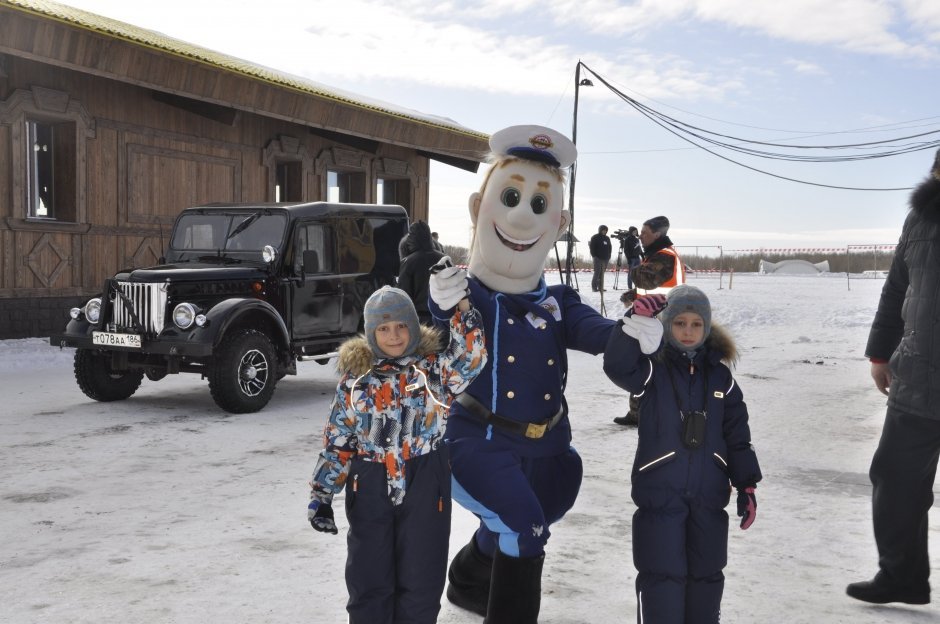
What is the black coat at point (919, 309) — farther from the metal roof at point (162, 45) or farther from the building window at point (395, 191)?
the building window at point (395, 191)

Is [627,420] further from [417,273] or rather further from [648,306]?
[648,306]

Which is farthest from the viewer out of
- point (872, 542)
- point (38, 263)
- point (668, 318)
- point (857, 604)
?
point (38, 263)

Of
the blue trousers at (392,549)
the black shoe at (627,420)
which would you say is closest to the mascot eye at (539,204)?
the blue trousers at (392,549)

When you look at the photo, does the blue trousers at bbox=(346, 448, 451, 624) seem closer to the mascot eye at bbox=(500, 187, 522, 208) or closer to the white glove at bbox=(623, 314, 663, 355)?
the white glove at bbox=(623, 314, 663, 355)

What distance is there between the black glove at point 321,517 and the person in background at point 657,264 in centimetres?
239

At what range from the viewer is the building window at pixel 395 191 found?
2025 cm

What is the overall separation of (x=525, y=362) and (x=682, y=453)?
638 mm

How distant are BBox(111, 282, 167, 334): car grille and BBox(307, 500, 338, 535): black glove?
211 inches

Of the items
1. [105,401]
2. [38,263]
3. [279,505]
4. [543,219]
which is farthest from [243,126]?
[543,219]

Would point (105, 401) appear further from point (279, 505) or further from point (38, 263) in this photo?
point (38, 263)

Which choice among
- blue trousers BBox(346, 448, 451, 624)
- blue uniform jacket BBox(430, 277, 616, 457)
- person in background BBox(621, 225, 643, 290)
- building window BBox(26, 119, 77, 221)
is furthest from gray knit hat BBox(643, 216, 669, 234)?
person in background BBox(621, 225, 643, 290)

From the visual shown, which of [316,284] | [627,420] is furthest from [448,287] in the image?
[316,284]

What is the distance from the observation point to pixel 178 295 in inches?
301

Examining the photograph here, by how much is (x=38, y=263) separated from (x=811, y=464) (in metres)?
11.3
